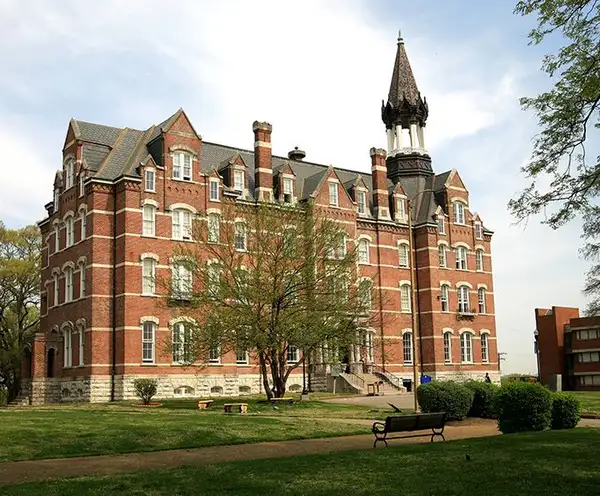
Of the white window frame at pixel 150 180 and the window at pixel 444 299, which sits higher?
the white window frame at pixel 150 180

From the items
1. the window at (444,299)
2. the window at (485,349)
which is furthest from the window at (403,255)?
the window at (485,349)

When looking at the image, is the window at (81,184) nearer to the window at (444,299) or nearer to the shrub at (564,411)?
the window at (444,299)

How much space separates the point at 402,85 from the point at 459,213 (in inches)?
518

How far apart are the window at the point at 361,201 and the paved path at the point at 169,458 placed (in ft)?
116

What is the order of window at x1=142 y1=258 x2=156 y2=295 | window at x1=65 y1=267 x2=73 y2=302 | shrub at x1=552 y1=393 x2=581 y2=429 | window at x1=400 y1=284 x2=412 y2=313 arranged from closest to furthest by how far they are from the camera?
shrub at x1=552 y1=393 x2=581 y2=429, window at x1=142 y1=258 x2=156 y2=295, window at x1=65 y1=267 x2=73 y2=302, window at x1=400 y1=284 x2=412 y2=313

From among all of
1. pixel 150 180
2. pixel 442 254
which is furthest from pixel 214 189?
pixel 442 254

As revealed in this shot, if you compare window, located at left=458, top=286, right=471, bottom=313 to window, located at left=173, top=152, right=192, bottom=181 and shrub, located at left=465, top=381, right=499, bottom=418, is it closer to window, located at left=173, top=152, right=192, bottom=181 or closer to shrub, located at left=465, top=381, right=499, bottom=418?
window, located at left=173, top=152, right=192, bottom=181

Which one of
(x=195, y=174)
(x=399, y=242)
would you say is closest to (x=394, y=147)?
(x=399, y=242)

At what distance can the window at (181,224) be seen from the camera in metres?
46.8

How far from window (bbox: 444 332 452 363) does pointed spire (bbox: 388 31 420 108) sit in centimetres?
2058

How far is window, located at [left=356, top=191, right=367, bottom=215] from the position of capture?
58.0 meters

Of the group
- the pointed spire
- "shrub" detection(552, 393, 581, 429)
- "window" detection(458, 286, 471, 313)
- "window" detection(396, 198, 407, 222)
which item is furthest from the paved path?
the pointed spire

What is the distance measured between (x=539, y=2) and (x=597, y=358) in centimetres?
6277

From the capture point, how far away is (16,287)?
6169cm
